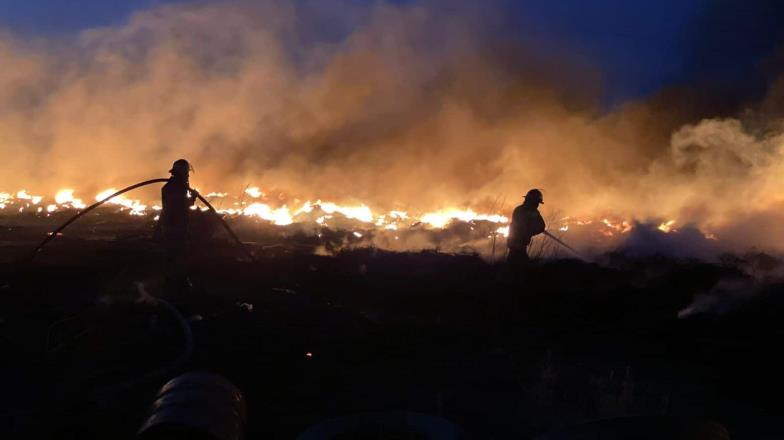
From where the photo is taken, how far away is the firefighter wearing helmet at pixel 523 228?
32.8ft

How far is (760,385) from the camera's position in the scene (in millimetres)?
8414

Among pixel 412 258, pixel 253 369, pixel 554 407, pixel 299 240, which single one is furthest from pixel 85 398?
pixel 299 240

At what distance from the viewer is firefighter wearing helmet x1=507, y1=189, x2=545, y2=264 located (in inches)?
394

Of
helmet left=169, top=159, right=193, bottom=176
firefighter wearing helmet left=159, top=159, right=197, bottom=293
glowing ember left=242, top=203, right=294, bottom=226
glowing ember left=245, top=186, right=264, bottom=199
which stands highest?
glowing ember left=245, top=186, right=264, bottom=199

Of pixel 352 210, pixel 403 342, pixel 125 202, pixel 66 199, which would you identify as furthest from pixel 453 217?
pixel 66 199

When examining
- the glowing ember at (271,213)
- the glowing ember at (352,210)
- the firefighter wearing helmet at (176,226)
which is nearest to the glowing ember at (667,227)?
the glowing ember at (352,210)

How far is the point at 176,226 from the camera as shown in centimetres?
1020

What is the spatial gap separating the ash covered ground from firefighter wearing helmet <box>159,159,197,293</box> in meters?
0.37

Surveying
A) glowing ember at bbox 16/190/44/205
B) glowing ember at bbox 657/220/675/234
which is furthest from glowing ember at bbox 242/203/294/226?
glowing ember at bbox 657/220/675/234

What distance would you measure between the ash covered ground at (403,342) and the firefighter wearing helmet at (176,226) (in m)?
0.37

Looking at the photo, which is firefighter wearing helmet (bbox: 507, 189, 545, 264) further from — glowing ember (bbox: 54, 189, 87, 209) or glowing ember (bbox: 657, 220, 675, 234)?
glowing ember (bbox: 54, 189, 87, 209)

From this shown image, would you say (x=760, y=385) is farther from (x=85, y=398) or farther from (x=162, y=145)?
(x=162, y=145)

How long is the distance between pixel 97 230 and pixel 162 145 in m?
11.4

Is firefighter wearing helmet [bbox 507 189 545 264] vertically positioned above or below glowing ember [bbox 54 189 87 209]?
below
